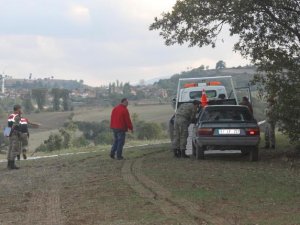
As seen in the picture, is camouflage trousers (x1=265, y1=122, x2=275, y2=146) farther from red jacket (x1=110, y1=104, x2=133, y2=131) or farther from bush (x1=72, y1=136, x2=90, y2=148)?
bush (x1=72, y1=136, x2=90, y2=148)

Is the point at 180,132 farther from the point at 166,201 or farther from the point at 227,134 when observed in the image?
the point at 166,201

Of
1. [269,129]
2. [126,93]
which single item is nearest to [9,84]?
[126,93]

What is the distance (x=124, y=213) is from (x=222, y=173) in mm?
4023

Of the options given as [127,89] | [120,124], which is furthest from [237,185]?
[127,89]

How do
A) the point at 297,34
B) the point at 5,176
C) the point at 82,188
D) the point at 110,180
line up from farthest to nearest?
the point at 297,34 → the point at 5,176 → the point at 110,180 → the point at 82,188

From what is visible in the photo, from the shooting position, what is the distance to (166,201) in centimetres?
769

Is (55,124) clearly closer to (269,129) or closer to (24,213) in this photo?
(269,129)

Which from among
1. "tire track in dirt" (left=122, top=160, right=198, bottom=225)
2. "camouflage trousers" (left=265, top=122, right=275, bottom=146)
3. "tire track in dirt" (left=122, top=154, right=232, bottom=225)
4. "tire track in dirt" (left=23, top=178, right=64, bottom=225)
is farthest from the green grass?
"camouflage trousers" (left=265, top=122, right=275, bottom=146)

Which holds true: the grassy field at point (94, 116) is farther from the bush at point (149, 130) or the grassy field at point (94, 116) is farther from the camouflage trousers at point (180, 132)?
the camouflage trousers at point (180, 132)

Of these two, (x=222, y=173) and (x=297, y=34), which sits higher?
(x=297, y=34)

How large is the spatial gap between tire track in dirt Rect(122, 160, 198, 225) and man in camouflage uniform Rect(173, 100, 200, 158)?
9.28 ft

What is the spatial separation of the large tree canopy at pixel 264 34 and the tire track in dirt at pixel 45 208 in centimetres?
645

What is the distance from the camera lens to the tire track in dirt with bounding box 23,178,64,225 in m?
6.86

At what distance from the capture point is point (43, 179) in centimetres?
1084
